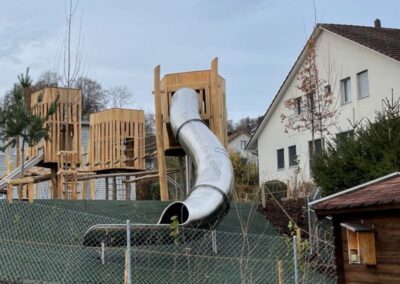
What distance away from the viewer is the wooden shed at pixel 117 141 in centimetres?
1916

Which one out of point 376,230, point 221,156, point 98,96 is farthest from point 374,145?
point 98,96

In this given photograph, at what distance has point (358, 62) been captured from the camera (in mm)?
25969

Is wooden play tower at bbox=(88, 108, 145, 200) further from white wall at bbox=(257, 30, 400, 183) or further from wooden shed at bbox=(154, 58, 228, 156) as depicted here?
white wall at bbox=(257, 30, 400, 183)

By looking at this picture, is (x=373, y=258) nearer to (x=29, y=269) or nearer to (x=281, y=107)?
(x=29, y=269)

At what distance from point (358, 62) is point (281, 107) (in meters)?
6.73

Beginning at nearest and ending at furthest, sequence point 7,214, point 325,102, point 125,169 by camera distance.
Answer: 1. point 7,214
2. point 125,169
3. point 325,102

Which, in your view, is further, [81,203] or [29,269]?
[81,203]

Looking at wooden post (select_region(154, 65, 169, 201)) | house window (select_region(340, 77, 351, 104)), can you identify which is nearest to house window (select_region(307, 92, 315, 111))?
house window (select_region(340, 77, 351, 104))

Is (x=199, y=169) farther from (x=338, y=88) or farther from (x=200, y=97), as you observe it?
(x=338, y=88)

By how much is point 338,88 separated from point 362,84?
1.33 metres

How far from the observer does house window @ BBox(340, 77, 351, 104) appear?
26.8 m

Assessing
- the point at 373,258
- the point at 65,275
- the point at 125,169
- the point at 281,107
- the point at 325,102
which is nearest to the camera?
the point at 373,258

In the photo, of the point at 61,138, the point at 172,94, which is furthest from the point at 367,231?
the point at 61,138

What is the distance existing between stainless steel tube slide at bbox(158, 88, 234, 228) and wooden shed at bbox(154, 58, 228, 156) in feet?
1.72
